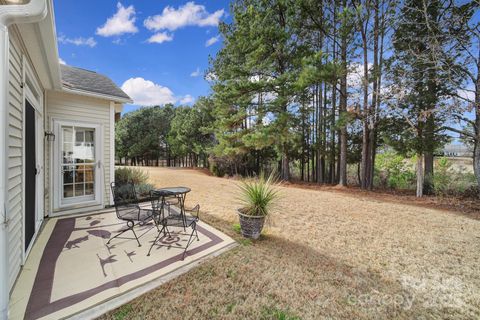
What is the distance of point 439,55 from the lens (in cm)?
558

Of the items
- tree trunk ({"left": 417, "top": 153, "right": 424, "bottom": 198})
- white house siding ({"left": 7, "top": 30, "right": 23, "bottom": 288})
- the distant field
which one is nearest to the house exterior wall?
white house siding ({"left": 7, "top": 30, "right": 23, "bottom": 288})

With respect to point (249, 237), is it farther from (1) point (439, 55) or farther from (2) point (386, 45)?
(2) point (386, 45)

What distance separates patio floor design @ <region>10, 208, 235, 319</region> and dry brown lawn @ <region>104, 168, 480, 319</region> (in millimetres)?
274

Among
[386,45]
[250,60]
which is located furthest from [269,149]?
[386,45]

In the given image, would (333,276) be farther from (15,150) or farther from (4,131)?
(15,150)

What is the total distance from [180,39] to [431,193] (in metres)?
11.5

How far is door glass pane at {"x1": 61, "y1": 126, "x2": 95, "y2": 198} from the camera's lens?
4215 millimetres

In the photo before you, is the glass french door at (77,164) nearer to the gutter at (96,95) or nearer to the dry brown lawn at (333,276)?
the gutter at (96,95)

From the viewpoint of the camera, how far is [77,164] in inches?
171

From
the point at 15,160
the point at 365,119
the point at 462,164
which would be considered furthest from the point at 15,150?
the point at 462,164

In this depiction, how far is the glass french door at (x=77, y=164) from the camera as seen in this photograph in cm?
414

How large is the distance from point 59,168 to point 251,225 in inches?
161

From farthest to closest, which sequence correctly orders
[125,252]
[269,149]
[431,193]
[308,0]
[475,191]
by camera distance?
[269,149] < [308,0] < [431,193] < [475,191] < [125,252]

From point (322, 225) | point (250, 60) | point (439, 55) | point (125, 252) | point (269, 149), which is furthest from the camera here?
point (269, 149)
